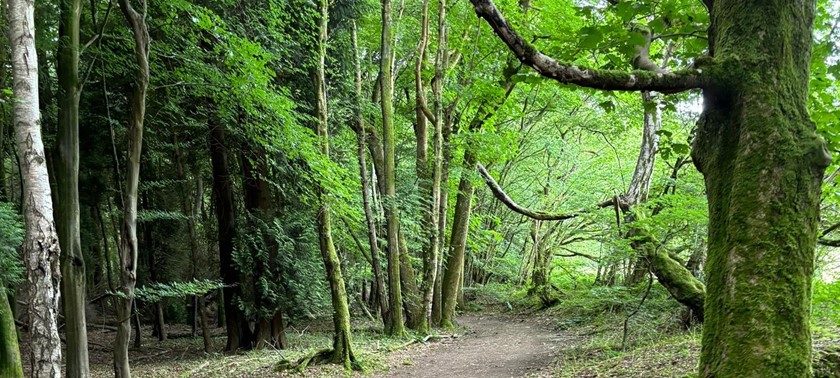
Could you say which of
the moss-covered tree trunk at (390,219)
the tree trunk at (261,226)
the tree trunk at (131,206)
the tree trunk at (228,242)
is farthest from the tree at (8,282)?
the moss-covered tree trunk at (390,219)

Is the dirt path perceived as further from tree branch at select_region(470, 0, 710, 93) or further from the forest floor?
tree branch at select_region(470, 0, 710, 93)

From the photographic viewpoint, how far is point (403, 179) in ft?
47.9

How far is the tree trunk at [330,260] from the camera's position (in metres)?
8.41

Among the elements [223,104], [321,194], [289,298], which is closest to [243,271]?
[289,298]

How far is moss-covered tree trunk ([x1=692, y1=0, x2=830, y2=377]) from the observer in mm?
2244

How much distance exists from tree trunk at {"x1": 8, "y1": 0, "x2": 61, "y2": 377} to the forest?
0.8 inches

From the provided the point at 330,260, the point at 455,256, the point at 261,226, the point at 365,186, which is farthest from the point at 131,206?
the point at 455,256

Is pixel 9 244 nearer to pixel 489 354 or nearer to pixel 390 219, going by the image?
pixel 390 219

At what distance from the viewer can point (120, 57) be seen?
7902 millimetres

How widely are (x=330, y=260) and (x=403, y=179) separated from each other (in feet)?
20.4

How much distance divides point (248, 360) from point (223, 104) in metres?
4.91

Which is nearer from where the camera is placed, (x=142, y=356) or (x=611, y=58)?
(x=611, y=58)

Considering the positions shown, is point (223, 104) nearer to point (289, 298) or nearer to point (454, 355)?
point (289, 298)

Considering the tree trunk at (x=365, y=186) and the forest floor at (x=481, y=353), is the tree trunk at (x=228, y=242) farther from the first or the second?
the tree trunk at (x=365, y=186)
